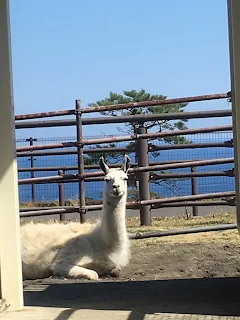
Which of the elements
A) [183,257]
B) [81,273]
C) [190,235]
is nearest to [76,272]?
[81,273]

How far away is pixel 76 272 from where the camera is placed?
6066mm

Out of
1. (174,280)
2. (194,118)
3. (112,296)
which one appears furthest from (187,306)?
(194,118)

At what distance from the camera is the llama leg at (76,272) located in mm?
5992

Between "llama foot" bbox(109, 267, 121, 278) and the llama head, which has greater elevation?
the llama head

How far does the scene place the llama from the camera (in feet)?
20.5

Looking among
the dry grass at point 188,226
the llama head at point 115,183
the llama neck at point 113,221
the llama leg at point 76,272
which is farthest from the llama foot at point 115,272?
the dry grass at point 188,226

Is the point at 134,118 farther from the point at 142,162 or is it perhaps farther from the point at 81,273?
the point at 81,273

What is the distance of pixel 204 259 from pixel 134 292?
1.65 meters

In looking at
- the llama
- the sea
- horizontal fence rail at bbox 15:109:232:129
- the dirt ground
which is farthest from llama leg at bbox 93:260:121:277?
the sea

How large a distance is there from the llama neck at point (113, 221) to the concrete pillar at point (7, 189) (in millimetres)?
2534

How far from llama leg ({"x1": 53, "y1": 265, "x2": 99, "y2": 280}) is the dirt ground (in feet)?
0.43

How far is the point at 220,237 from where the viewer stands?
7578 mm

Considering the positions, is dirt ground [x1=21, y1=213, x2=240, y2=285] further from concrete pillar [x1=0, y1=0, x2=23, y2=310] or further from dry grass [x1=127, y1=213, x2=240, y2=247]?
concrete pillar [x1=0, y1=0, x2=23, y2=310]

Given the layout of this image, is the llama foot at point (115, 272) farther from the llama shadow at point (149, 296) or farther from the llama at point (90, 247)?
the llama shadow at point (149, 296)
